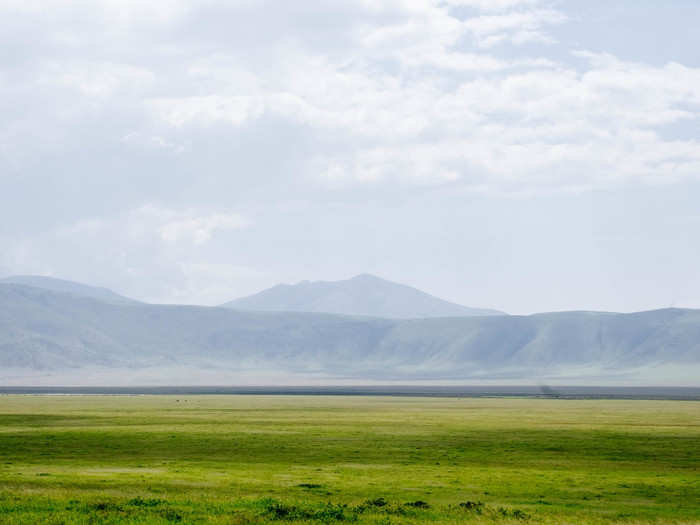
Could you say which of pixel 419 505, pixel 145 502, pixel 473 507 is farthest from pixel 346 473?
pixel 145 502

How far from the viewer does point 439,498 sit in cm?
3750

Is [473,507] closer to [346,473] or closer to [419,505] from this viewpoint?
[419,505]

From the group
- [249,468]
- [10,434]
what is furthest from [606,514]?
[10,434]

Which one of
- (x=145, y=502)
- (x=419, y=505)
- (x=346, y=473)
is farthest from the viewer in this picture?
(x=346, y=473)

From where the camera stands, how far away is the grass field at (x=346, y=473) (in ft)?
104

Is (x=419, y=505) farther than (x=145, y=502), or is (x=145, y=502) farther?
(x=419, y=505)

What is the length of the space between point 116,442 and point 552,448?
30284 mm

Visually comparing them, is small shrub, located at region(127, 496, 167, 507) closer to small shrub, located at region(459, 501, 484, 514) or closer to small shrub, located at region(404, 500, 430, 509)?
small shrub, located at region(404, 500, 430, 509)

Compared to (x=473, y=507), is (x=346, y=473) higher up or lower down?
lower down

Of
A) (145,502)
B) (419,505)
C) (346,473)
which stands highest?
(145,502)

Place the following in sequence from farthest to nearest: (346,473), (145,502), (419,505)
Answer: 1. (346,473)
2. (419,505)
3. (145,502)

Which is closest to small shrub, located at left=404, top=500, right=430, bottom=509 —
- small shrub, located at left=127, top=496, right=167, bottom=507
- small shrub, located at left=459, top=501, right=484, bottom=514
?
small shrub, located at left=459, top=501, right=484, bottom=514

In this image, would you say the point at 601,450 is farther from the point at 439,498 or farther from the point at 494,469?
the point at 439,498

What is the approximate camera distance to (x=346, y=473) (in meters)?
47.0
